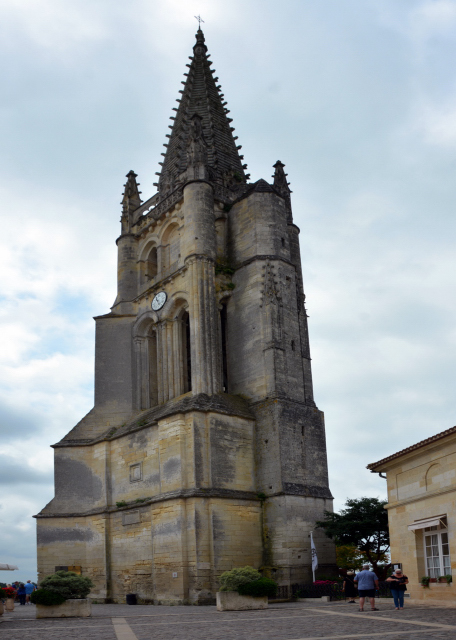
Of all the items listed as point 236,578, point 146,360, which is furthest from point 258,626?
point 146,360

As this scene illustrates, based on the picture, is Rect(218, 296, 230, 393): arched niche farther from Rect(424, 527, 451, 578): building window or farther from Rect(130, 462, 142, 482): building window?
Rect(424, 527, 451, 578): building window

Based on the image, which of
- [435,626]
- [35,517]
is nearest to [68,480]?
[35,517]

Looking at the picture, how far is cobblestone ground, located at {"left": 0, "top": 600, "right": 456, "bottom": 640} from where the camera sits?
1062 cm

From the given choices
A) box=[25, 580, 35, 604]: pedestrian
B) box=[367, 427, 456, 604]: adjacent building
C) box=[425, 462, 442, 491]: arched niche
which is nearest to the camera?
box=[367, 427, 456, 604]: adjacent building

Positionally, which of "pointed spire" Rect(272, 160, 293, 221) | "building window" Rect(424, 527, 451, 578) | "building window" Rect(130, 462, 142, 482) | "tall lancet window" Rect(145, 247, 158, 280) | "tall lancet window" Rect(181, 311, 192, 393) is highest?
"pointed spire" Rect(272, 160, 293, 221)

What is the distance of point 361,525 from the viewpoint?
23.9 m

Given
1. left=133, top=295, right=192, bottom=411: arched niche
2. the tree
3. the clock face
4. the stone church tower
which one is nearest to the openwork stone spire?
the stone church tower

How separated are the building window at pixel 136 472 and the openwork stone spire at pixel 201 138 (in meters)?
12.9

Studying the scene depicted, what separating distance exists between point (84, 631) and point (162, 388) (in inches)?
673

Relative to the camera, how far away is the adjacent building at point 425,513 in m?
15.9

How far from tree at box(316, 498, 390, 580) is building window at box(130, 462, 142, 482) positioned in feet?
24.1

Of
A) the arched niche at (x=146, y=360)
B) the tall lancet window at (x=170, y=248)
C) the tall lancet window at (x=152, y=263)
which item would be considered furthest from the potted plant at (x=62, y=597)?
the tall lancet window at (x=152, y=263)

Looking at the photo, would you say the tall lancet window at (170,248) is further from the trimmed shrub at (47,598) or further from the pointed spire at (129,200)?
the trimmed shrub at (47,598)

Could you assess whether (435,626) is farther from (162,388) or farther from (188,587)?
(162,388)
